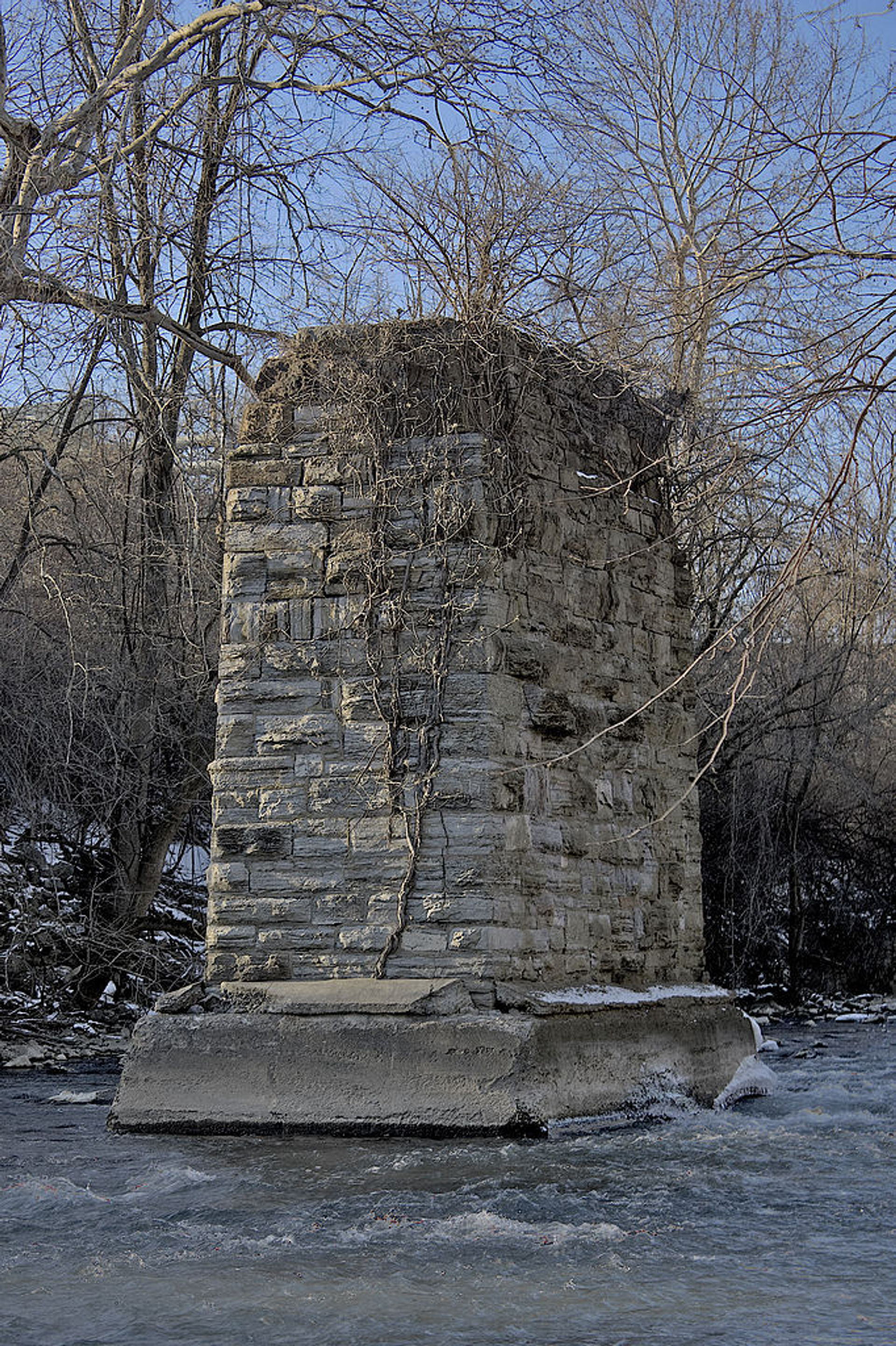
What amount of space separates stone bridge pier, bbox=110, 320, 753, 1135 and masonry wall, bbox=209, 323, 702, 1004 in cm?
1

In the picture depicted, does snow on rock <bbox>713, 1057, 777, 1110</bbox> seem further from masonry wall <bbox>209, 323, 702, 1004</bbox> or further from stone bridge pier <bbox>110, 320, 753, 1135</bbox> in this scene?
masonry wall <bbox>209, 323, 702, 1004</bbox>

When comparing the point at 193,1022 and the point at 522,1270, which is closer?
the point at 522,1270

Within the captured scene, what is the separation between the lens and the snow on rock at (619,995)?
21.0ft

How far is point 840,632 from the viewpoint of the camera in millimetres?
14836

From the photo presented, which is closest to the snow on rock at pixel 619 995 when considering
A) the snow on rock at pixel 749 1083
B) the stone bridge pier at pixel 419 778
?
the stone bridge pier at pixel 419 778

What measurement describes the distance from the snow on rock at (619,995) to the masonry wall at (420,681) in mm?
106

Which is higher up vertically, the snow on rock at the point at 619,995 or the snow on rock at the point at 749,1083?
the snow on rock at the point at 619,995

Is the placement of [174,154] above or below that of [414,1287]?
above

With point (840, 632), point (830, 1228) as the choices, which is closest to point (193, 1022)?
point (830, 1228)

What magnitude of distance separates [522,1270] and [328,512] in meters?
3.86

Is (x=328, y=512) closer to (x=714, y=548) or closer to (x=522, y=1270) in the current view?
(x=522, y=1270)

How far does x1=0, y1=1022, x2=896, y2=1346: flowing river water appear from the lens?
11.6 ft

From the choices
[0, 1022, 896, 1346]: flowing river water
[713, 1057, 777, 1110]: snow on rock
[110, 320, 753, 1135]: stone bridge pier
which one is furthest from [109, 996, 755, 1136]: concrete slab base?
[713, 1057, 777, 1110]: snow on rock

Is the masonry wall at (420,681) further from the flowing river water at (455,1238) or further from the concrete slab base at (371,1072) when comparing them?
the flowing river water at (455,1238)
